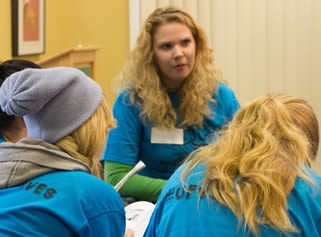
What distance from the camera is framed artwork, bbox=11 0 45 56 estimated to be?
3.32 metres

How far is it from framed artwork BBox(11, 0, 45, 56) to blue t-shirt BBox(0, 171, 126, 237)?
235cm

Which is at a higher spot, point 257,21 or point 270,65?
point 257,21

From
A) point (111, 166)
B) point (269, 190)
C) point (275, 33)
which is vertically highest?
point (275, 33)

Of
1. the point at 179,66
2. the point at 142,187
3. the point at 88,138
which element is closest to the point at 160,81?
the point at 179,66

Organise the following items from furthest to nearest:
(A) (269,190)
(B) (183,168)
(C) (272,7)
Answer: (C) (272,7) → (B) (183,168) → (A) (269,190)

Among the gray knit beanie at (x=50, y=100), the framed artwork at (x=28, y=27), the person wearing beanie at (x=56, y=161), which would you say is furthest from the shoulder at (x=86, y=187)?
the framed artwork at (x=28, y=27)

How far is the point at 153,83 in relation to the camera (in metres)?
2.32

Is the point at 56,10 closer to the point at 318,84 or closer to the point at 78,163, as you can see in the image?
the point at 318,84

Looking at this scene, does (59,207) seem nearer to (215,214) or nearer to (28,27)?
(215,214)

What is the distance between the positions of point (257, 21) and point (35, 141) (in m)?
3.10

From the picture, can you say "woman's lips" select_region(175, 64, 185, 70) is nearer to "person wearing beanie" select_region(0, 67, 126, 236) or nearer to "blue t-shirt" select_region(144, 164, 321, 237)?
"person wearing beanie" select_region(0, 67, 126, 236)

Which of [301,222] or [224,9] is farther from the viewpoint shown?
[224,9]

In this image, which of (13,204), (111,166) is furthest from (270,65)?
(13,204)

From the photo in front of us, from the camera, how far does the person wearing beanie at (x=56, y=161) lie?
1138 millimetres
